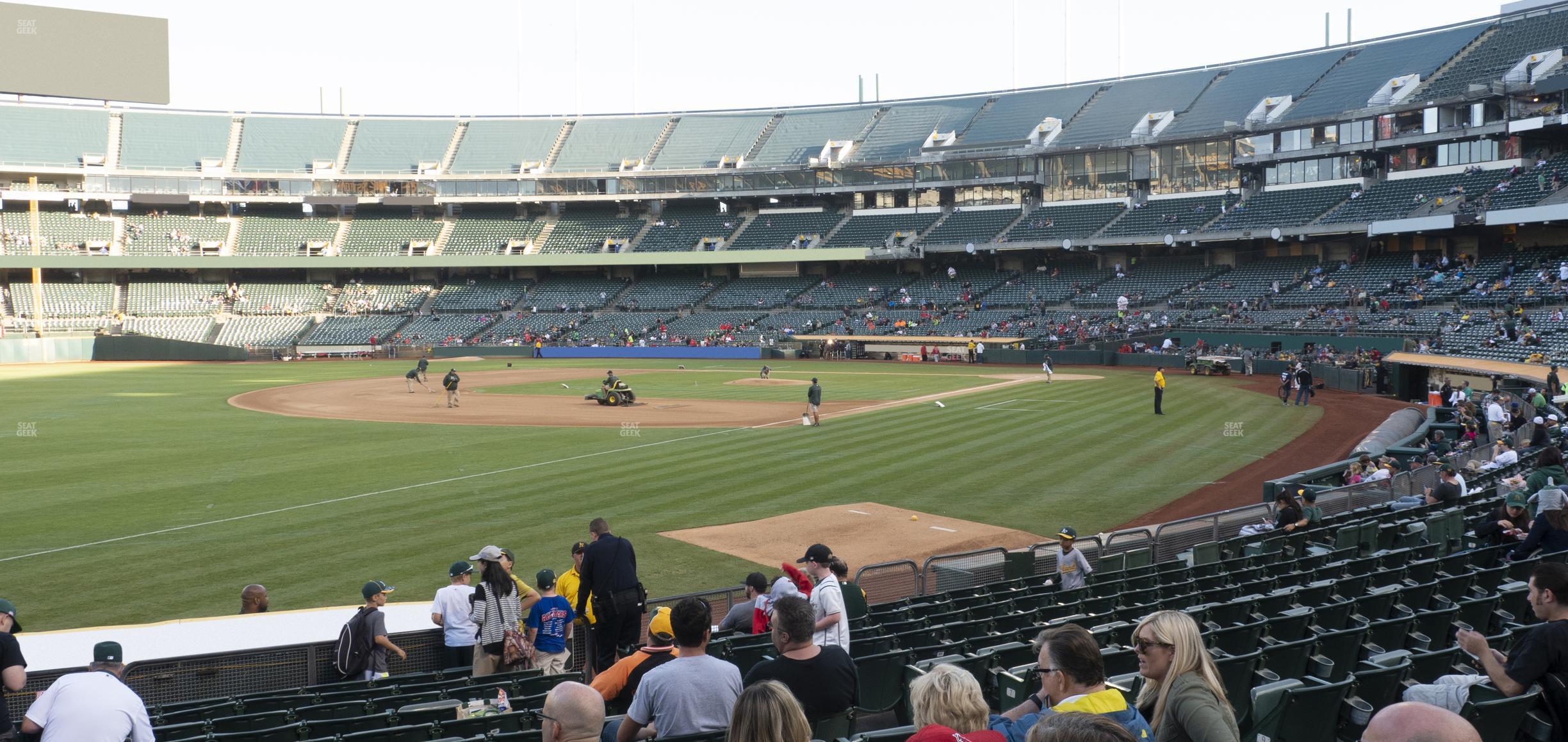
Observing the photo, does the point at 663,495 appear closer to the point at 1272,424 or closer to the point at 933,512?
the point at 933,512

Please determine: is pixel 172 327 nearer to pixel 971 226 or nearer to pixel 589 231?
pixel 589 231

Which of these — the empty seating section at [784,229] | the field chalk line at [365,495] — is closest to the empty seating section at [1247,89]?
the empty seating section at [784,229]

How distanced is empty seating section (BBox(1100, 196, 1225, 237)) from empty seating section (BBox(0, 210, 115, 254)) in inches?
3092

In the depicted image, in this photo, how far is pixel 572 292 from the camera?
92.8 m

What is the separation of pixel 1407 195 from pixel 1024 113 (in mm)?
32606

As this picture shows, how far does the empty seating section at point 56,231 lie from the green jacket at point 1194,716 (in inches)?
3844

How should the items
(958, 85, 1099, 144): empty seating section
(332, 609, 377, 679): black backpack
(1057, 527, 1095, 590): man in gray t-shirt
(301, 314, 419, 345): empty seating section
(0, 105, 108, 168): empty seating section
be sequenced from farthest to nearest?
1. (958, 85, 1099, 144): empty seating section
2. (0, 105, 108, 168): empty seating section
3. (301, 314, 419, 345): empty seating section
4. (1057, 527, 1095, 590): man in gray t-shirt
5. (332, 609, 377, 679): black backpack

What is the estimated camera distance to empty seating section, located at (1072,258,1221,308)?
69.6 m

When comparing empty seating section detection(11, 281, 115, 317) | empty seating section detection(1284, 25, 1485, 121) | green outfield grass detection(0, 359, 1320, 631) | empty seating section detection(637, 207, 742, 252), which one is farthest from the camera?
empty seating section detection(637, 207, 742, 252)

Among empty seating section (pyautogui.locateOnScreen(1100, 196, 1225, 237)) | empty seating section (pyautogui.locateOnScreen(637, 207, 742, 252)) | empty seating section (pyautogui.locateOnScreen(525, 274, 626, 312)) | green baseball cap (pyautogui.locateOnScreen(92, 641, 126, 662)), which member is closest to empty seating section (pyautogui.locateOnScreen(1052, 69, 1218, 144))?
empty seating section (pyautogui.locateOnScreen(1100, 196, 1225, 237))

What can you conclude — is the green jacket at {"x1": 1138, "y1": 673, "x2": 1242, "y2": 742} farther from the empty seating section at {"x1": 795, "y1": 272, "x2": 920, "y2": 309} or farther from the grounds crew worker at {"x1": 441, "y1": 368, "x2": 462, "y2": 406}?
the empty seating section at {"x1": 795, "y1": 272, "x2": 920, "y2": 309}

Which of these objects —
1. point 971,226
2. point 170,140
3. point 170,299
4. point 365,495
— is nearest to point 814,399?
point 365,495

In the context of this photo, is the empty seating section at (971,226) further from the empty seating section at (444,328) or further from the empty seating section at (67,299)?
the empty seating section at (67,299)

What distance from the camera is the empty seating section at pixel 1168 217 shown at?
70625 mm
